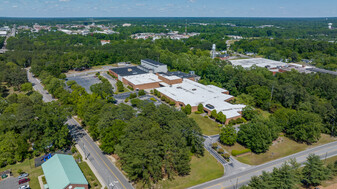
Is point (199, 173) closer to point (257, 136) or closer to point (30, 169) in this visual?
point (257, 136)

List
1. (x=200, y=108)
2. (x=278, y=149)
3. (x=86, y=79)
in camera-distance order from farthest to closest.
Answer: (x=86, y=79) < (x=200, y=108) < (x=278, y=149)

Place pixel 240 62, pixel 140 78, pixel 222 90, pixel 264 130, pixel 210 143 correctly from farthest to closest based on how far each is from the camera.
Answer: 1. pixel 240 62
2. pixel 140 78
3. pixel 222 90
4. pixel 210 143
5. pixel 264 130

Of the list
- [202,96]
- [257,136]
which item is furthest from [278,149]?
[202,96]

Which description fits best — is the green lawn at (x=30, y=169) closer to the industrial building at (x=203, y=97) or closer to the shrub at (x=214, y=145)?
the shrub at (x=214, y=145)

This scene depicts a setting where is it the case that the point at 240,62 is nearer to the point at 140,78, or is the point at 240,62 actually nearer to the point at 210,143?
the point at 140,78

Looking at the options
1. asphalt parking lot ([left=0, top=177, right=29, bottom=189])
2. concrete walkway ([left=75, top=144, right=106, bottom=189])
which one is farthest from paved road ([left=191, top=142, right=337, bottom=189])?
asphalt parking lot ([left=0, top=177, right=29, bottom=189])

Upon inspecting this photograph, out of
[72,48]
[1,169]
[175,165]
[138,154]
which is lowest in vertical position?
[1,169]

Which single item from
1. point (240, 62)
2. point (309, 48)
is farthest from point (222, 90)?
point (309, 48)
